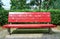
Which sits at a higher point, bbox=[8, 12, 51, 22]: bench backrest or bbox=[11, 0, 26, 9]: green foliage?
bbox=[11, 0, 26, 9]: green foliage

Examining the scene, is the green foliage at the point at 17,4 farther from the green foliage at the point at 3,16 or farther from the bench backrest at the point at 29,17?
the bench backrest at the point at 29,17

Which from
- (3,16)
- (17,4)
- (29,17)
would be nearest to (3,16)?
(3,16)

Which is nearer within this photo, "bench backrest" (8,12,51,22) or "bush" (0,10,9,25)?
"bench backrest" (8,12,51,22)

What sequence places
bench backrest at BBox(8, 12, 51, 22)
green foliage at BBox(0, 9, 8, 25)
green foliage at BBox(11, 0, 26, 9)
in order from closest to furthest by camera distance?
1. bench backrest at BBox(8, 12, 51, 22)
2. green foliage at BBox(0, 9, 8, 25)
3. green foliage at BBox(11, 0, 26, 9)

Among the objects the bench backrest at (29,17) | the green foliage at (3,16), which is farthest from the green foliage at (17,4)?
the bench backrest at (29,17)

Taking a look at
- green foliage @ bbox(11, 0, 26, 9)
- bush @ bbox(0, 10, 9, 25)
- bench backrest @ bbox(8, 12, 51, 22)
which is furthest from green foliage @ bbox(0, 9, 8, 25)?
green foliage @ bbox(11, 0, 26, 9)

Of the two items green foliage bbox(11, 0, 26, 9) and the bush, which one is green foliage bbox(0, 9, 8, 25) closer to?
the bush

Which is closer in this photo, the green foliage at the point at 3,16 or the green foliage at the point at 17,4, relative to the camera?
the green foliage at the point at 3,16

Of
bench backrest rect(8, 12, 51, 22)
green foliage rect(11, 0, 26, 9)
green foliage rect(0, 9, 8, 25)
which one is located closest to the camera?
bench backrest rect(8, 12, 51, 22)

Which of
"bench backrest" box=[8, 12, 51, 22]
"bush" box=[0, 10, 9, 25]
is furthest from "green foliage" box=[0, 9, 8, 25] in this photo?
"bench backrest" box=[8, 12, 51, 22]

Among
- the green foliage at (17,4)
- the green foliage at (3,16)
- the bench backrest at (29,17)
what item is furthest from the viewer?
the green foliage at (17,4)

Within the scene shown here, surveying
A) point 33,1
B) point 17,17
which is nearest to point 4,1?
point 33,1

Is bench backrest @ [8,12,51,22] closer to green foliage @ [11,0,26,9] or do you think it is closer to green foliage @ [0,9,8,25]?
green foliage @ [0,9,8,25]

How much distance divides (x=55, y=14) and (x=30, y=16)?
126 inches
